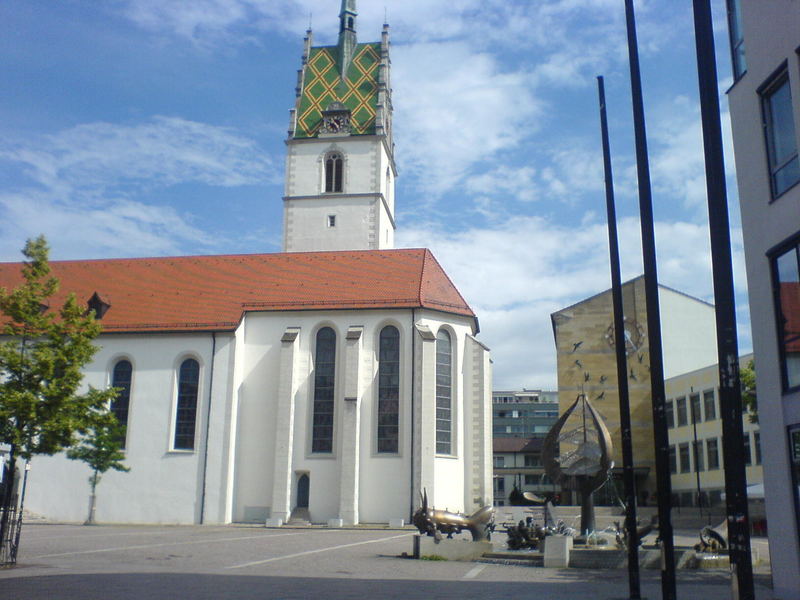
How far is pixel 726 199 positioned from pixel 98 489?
36.2m

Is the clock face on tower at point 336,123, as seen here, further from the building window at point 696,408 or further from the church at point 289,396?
the building window at point 696,408

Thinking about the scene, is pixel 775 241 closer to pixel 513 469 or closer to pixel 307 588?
pixel 307 588

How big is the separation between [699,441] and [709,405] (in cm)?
253

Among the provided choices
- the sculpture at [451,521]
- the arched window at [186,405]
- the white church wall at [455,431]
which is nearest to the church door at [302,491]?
the arched window at [186,405]

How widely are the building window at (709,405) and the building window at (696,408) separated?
816 mm

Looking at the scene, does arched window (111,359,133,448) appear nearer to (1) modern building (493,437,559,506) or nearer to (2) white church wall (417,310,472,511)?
(2) white church wall (417,310,472,511)

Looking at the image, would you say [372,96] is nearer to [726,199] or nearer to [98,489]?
[98,489]

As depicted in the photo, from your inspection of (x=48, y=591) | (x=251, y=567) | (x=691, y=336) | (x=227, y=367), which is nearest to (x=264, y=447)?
(x=227, y=367)

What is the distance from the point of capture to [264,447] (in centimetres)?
3788

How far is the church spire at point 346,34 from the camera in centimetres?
5482

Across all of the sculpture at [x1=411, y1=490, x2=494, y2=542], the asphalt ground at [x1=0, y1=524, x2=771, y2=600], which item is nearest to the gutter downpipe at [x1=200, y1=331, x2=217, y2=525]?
the asphalt ground at [x1=0, y1=524, x2=771, y2=600]

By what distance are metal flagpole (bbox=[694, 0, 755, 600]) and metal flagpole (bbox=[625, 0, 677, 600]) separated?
282 cm

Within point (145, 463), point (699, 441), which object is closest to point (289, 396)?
point (145, 463)

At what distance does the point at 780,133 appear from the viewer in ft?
43.3
